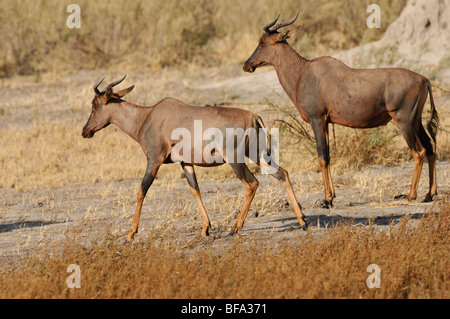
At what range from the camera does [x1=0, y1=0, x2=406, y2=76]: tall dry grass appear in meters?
24.6

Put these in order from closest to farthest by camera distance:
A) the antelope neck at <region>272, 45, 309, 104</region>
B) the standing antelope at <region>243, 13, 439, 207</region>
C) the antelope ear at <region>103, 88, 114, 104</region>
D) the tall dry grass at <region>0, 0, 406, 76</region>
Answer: the antelope ear at <region>103, 88, 114, 104</region>, the standing antelope at <region>243, 13, 439, 207</region>, the antelope neck at <region>272, 45, 309, 104</region>, the tall dry grass at <region>0, 0, 406, 76</region>

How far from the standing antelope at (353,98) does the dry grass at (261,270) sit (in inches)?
91.2

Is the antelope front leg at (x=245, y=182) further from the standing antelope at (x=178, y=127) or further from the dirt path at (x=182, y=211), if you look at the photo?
the dirt path at (x=182, y=211)

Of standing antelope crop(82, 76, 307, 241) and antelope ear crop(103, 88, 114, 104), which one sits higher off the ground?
antelope ear crop(103, 88, 114, 104)

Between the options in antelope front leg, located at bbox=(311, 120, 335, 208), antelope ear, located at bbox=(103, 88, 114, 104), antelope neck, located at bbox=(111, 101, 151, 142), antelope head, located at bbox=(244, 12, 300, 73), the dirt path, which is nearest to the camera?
the dirt path

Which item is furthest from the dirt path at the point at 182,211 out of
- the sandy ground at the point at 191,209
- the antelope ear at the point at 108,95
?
the antelope ear at the point at 108,95

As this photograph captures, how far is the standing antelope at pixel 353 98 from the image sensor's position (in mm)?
9859

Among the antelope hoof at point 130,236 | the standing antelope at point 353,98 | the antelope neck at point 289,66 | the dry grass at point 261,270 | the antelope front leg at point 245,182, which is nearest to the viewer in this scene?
the dry grass at point 261,270

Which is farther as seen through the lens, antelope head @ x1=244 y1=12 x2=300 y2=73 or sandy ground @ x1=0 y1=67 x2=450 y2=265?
antelope head @ x1=244 y1=12 x2=300 y2=73

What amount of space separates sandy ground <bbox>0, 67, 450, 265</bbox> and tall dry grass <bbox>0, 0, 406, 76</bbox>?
12199 mm

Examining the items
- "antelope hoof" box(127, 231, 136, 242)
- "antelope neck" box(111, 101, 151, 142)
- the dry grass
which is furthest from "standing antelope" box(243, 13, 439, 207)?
"antelope hoof" box(127, 231, 136, 242)

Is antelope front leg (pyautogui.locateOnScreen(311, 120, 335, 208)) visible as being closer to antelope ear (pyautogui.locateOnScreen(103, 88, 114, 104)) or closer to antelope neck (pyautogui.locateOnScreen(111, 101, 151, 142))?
antelope neck (pyautogui.locateOnScreen(111, 101, 151, 142))

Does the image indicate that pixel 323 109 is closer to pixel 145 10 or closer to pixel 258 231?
pixel 258 231

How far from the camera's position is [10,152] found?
1472 centimetres
